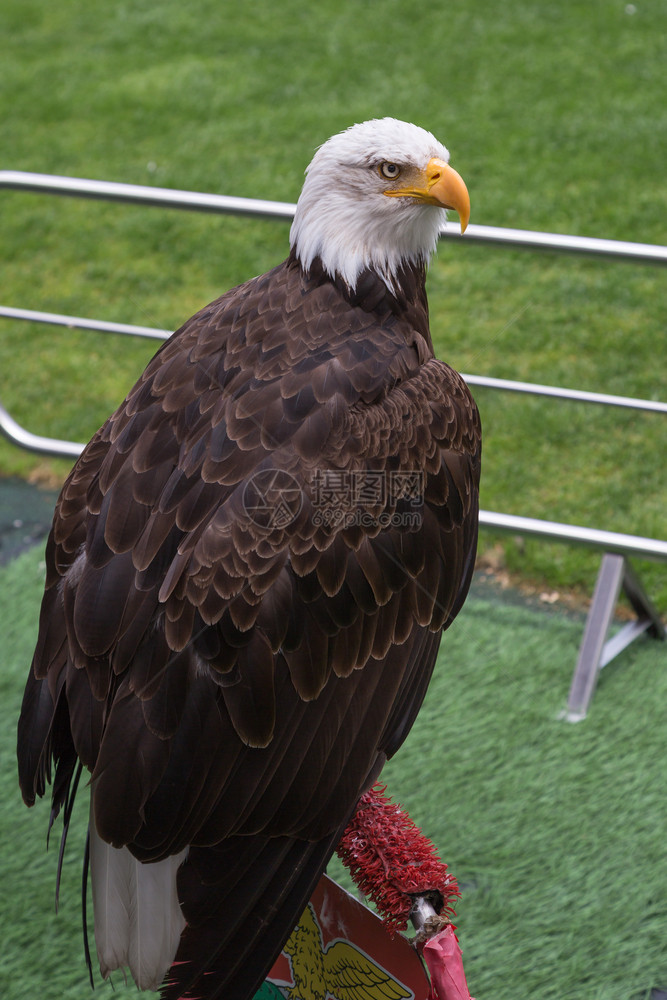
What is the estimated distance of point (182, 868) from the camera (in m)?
1.52

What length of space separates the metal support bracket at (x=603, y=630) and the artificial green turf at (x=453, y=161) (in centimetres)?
38

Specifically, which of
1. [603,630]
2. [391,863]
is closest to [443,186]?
A: [391,863]

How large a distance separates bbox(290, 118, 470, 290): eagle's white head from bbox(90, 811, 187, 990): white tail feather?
3.43 ft

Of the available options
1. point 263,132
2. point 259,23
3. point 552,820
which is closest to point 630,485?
point 552,820

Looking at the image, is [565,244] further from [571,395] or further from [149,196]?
[149,196]

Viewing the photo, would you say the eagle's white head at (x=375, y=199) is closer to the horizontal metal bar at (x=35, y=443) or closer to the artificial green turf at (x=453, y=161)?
the horizontal metal bar at (x=35, y=443)

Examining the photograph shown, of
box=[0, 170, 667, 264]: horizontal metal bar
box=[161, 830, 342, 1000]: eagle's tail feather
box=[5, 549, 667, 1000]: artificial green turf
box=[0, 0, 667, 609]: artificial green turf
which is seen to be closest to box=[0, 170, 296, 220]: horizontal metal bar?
box=[0, 170, 667, 264]: horizontal metal bar

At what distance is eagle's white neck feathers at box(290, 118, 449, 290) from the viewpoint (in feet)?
5.80

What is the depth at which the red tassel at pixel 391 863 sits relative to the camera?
4.84 feet

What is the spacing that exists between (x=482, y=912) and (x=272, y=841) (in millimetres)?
893

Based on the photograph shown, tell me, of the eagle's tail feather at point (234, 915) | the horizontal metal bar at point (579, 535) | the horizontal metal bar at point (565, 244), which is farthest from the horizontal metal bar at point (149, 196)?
the eagle's tail feather at point (234, 915)

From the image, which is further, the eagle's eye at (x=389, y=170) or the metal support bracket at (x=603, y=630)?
the metal support bracket at (x=603, y=630)

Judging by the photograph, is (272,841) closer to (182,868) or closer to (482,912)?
(182,868)

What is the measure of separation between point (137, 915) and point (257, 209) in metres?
1.71
